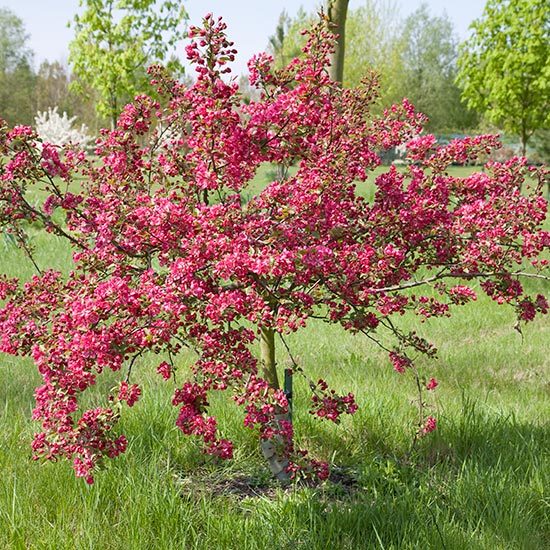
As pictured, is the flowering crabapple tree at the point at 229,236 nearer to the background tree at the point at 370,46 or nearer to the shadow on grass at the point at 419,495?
the shadow on grass at the point at 419,495

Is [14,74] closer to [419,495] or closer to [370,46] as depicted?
[370,46]

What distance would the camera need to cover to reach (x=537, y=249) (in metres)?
3.05

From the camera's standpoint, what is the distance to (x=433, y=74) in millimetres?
49438

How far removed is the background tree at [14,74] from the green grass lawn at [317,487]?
3989 centimetres

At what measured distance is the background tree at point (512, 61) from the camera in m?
11.2

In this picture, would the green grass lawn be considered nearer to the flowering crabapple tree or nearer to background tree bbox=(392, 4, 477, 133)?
the flowering crabapple tree

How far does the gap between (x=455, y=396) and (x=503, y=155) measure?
32.7m

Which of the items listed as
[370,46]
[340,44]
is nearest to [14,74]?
[370,46]

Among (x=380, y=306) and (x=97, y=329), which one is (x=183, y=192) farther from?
(x=380, y=306)

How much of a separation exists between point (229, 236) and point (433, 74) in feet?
167

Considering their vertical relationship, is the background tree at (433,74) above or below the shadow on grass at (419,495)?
above

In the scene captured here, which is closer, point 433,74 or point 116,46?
point 116,46

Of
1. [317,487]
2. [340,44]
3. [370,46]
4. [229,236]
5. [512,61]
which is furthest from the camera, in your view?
[370,46]

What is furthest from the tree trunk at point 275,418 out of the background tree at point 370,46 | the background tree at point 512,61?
the background tree at point 370,46
